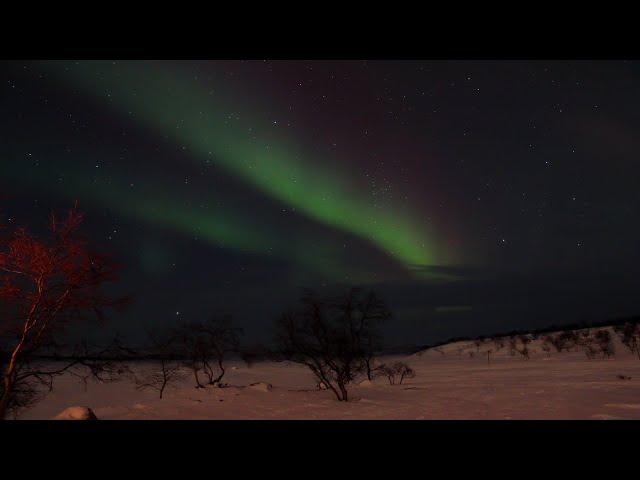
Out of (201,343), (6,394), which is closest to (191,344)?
(201,343)

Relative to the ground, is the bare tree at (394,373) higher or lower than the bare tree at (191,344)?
lower

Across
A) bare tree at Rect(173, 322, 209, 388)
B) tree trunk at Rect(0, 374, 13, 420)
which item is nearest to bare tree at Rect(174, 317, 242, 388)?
bare tree at Rect(173, 322, 209, 388)

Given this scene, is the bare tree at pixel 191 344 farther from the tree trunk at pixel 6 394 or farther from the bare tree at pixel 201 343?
the tree trunk at pixel 6 394

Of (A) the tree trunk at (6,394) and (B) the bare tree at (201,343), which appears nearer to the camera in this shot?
(A) the tree trunk at (6,394)

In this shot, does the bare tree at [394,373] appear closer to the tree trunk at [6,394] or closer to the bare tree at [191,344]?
the bare tree at [191,344]

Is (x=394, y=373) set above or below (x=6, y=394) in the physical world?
below

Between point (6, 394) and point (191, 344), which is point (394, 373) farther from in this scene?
point (6, 394)

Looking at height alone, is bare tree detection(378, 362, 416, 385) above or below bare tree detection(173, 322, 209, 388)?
below

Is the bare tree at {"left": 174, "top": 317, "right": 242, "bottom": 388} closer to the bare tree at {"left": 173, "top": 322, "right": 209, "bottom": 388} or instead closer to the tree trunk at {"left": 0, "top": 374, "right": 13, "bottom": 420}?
the bare tree at {"left": 173, "top": 322, "right": 209, "bottom": 388}

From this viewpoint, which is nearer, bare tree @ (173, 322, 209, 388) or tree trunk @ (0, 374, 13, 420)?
tree trunk @ (0, 374, 13, 420)

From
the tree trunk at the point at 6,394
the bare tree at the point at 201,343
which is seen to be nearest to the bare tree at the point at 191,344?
the bare tree at the point at 201,343
